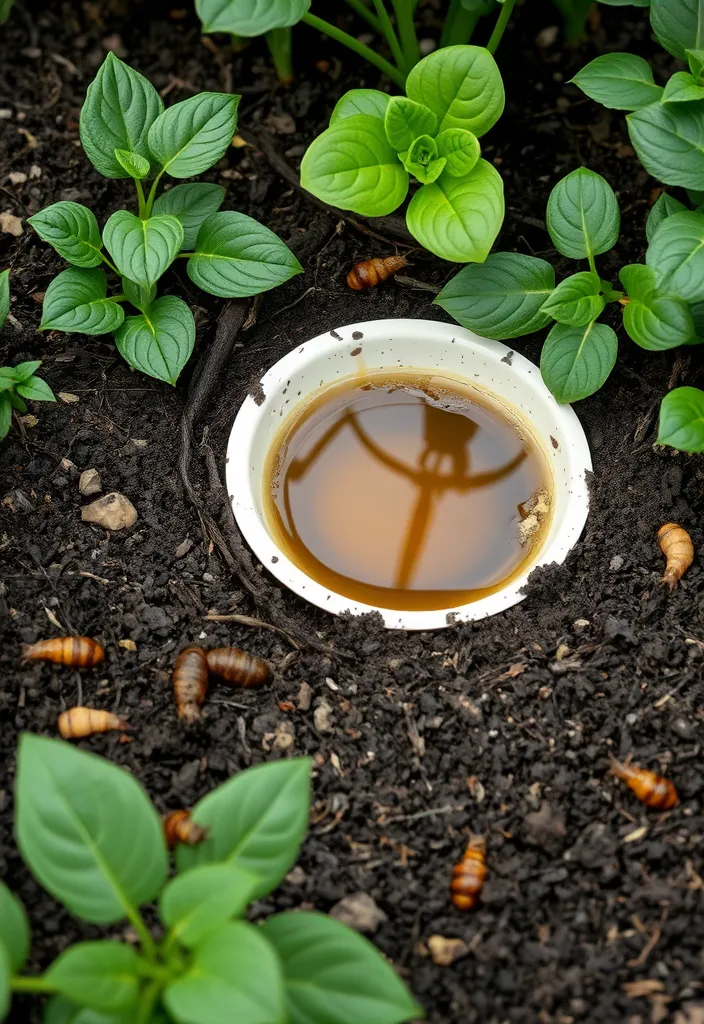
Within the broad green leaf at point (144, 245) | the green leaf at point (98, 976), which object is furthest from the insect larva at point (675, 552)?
the green leaf at point (98, 976)

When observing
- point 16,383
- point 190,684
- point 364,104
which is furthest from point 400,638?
point 364,104

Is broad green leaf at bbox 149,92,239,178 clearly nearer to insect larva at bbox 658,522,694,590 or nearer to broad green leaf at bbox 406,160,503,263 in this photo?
broad green leaf at bbox 406,160,503,263

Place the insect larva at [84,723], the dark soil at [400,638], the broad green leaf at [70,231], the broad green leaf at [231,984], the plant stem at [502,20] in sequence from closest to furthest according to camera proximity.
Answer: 1. the broad green leaf at [231,984]
2. the dark soil at [400,638]
3. the insect larva at [84,723]
4. the broad green leaf at [70,231]
5. the plant stem at [502,20]

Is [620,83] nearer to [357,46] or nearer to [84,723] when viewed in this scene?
[357,46]

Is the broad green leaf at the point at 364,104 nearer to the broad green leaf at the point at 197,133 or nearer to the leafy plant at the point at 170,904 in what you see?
the broad green leaf at the point at 197,133

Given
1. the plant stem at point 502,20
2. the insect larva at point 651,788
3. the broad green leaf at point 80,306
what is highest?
the plant stem at point 502,20

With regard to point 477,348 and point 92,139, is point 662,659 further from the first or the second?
point 92,139
